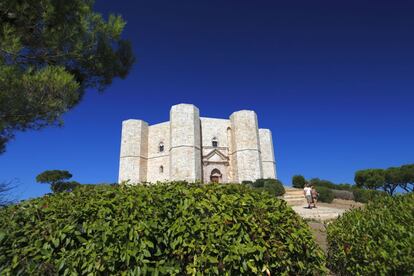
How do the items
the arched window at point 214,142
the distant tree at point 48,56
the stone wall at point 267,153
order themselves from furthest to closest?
the stone wall at point 267,153
the arched window at point 214,142
the distant tree at point 48,56

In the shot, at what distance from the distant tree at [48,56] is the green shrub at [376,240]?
558cm

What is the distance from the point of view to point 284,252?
240cm

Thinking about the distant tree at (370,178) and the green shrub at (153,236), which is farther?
the distant tree at (370,178)

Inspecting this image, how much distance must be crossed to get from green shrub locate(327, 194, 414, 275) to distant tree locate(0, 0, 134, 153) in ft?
18.3

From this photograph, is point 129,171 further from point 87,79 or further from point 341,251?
point 341,251

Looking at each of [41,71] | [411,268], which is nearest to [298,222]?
[411,268]

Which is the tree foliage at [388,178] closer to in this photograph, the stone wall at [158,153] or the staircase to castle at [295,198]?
the staircase to castle at [295,198]

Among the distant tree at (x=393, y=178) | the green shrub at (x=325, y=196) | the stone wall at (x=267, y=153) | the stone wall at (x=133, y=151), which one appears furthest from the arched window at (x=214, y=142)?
the distant tree at (x=393, y=178)

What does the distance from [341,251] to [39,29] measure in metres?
7.47

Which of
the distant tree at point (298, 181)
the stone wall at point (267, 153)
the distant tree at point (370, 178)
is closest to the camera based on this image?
the distant tree at point (298, 181)

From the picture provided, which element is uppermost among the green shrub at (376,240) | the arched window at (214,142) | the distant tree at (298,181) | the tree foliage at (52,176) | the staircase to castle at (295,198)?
the arched window at (214,142)

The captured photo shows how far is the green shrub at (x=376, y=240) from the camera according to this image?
2271 mm

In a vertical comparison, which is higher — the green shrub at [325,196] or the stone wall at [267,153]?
the stone wall at [267,153]

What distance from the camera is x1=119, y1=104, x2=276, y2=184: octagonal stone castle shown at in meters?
30.5
